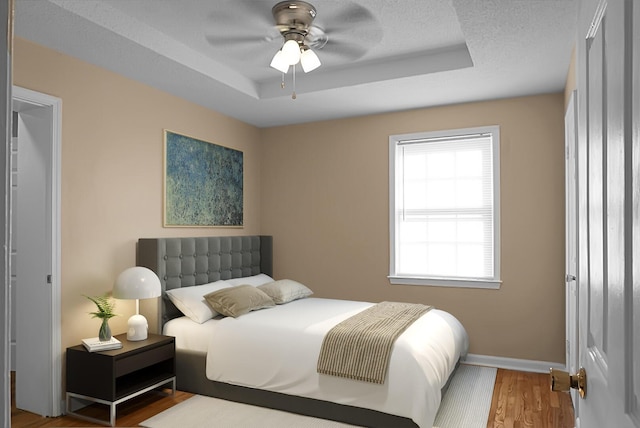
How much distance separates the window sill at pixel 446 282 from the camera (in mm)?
4383

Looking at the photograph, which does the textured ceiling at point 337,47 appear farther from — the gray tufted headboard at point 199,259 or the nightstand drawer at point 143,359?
the nightstand drawer at point 143,359

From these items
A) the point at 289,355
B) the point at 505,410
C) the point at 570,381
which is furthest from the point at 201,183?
the point at 570,381

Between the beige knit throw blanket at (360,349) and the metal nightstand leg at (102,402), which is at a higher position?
the beige knit throw blanket at (360,349)

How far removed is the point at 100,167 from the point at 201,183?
45.2 inches

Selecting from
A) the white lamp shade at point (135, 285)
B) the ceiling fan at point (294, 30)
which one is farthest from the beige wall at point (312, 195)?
the ceiling fan at point (294, 30)

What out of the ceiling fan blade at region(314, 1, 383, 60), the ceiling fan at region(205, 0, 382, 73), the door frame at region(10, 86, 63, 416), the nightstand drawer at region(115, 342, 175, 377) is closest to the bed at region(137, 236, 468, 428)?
the nightstand drawer at region(115, 342, 175, 377)

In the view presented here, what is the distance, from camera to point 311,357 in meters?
3.09

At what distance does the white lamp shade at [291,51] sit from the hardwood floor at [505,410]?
8.36 ft

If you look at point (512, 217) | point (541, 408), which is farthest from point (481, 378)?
point (512, 217)

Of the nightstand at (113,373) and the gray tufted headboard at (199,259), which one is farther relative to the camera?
the gray tufted headboard at (199,259)

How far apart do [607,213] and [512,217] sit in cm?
379

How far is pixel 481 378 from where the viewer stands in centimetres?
398

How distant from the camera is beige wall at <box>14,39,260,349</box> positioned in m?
3.25

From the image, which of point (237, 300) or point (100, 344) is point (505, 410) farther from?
point (100, 344)
